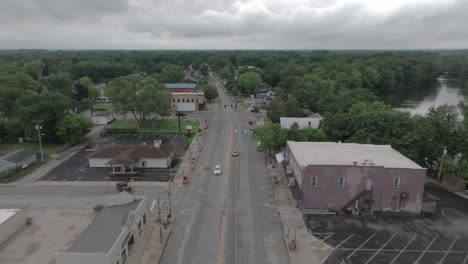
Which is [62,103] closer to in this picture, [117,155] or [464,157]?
[117,155]

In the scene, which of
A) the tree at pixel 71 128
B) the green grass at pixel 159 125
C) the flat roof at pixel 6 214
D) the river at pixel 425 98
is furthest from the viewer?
the river at pixel 425 98

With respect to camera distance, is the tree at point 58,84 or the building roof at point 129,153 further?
the tree at point 58,84

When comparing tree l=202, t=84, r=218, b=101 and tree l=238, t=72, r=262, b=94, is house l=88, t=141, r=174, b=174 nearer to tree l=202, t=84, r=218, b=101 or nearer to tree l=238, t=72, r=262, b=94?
tree l=202, t=84, r=218, b=101

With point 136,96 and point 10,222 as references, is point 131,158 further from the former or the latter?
point 136,96

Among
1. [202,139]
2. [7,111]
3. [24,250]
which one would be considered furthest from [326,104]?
[7,111]

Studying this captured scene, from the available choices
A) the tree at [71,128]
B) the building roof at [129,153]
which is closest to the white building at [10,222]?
the building roof at [129,153]

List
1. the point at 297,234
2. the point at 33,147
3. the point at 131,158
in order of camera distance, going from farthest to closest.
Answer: the point at 33,147
the point at 131,158
the point at 297,234

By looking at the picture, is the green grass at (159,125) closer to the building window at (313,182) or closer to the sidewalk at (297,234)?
the sidewalk at (297,234)

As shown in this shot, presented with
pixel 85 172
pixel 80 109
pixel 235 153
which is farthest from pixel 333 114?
pixel 80 109
